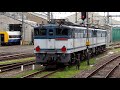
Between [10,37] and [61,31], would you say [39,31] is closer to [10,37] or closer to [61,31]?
[61,31]

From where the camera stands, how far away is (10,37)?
58.5 meters

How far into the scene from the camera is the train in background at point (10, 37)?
56.8m

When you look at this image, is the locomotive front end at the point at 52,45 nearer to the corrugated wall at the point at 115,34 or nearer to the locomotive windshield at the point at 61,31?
the locomotive windshield at the point at 61,31

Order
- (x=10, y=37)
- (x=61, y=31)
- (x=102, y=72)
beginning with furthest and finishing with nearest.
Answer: (x=10, y=37) → (x=61, y=31) → (x=102, y=72)

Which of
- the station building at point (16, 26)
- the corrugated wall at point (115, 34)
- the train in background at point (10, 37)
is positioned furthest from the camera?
the corrugated wall at point (115, 34)

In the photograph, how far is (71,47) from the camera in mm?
21031

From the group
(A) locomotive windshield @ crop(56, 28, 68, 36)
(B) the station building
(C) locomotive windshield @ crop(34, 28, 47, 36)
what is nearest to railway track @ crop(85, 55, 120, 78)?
(A) locomotive windshield @ crop(56, 28, 68, 36)

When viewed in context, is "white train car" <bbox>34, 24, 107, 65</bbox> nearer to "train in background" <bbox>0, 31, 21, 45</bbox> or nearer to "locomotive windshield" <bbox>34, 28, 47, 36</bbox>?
"locomotive windshield" <bbox>34, 28, 47, 36</bbox>

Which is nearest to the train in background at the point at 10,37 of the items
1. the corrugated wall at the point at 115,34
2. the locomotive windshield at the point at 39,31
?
the corrugated wall at the point at 115,34

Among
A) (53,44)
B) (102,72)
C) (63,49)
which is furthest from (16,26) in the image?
(102,72)

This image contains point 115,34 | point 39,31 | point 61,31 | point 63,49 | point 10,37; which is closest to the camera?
point 63,49
